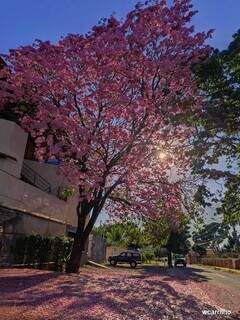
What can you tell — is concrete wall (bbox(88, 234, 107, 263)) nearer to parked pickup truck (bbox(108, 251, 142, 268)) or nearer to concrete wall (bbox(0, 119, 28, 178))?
parked pickup truck (bbox(108, 251, 142, 268))

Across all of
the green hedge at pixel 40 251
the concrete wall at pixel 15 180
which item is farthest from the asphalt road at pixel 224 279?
the concrete wall at pixel 15 180

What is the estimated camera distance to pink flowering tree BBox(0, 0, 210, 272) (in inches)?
687

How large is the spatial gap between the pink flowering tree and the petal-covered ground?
451 cm

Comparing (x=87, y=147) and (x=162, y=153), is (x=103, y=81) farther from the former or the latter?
(x=162, y=153)

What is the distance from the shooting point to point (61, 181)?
3123cm

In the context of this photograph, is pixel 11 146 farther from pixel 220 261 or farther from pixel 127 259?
pixel 220 261

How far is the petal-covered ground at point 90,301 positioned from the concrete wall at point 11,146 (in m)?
8.42

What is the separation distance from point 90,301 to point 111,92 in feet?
28.6

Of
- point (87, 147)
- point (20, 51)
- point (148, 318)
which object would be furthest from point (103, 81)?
point (148, 318)

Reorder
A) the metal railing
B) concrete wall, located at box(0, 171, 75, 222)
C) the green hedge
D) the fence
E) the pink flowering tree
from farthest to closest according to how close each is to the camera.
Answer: the fence < the metal railing < concrete wall, located at box(0, 171, 75, 222) < the green hedge < the pink flowering tree

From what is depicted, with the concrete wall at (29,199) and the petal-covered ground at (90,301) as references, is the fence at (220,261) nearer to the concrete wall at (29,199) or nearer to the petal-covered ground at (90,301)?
the concrete wall at (29,199)

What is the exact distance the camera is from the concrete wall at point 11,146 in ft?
74.5

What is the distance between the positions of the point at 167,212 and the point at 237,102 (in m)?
7.19

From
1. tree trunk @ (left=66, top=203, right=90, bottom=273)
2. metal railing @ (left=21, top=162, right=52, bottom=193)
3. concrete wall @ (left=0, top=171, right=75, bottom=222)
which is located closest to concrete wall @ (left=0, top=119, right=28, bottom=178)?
concrete wall @ (left=0, top=171, right=75, bottom=222)
